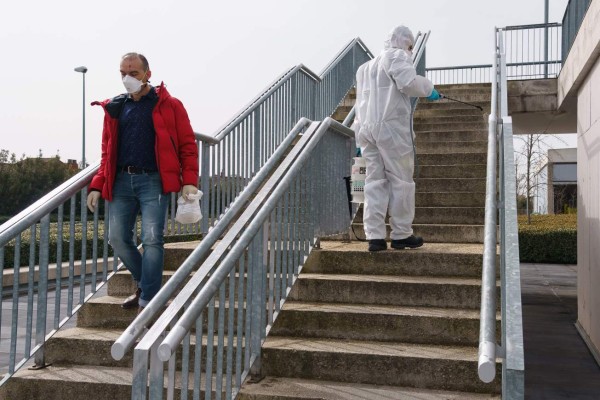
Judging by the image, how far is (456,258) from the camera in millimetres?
4773

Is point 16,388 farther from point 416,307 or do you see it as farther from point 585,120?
point 585,120

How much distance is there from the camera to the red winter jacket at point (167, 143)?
13.7 ft

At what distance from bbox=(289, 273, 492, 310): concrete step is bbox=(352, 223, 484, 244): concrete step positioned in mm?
1076

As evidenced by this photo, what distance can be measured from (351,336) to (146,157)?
167cm

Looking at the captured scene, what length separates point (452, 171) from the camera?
7.18 metres

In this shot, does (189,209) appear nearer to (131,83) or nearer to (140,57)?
(131,83)

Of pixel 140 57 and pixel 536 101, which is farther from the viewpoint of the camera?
pixel 536 101

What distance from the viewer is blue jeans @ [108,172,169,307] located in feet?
13.8

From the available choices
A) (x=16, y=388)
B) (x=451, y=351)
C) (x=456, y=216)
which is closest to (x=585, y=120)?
(x=456, y=216)

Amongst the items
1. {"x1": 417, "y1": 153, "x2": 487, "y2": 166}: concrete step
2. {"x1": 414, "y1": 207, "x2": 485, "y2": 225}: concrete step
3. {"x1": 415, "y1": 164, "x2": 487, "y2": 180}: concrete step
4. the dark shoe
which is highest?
{"x1": 417, "y1": 153, "x2": 487, "y2": 166}: concrete step

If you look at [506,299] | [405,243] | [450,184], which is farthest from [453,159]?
[506,299]

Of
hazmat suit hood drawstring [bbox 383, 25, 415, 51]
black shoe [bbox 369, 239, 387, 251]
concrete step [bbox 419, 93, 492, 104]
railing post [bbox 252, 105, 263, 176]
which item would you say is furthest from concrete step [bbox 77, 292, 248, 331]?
concrete step [bbox 419, 93, 492, 104]

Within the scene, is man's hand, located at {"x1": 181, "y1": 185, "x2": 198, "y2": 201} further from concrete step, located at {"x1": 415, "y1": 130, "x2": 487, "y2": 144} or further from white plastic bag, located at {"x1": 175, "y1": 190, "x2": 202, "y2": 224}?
concrete step, located at {"x1": 415, "y1": 130, "x2": 487, "y2": 144}

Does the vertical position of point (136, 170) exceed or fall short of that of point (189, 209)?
it exceeds it
